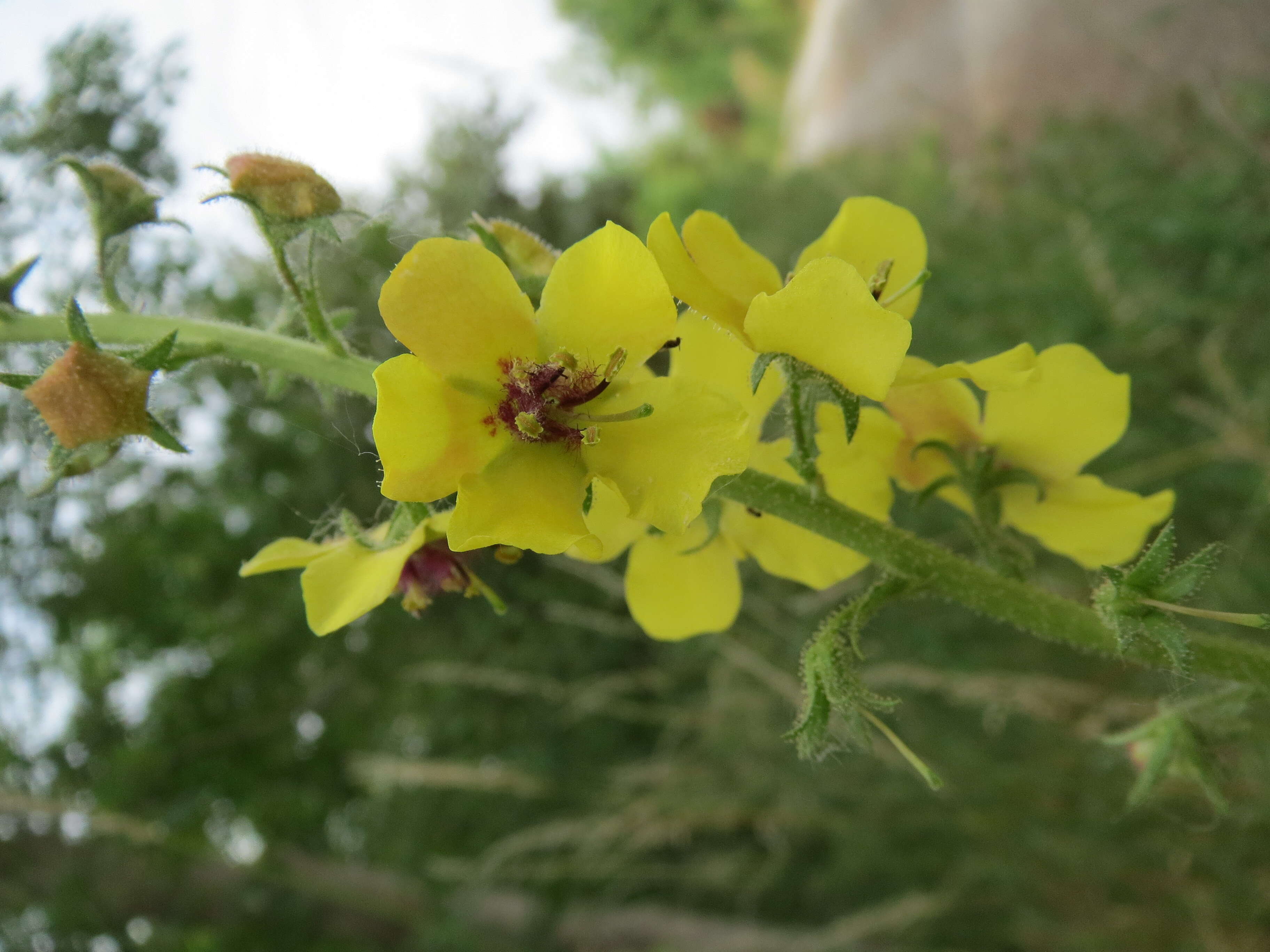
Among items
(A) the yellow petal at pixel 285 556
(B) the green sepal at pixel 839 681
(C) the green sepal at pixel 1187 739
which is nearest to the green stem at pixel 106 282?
(A) the yellow petal at pixel 285 556

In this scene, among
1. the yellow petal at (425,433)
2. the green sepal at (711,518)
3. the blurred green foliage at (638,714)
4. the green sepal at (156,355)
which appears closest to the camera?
the yellow petal at (425,433)

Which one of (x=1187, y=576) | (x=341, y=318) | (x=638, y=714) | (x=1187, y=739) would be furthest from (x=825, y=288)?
(x=638, y=714)

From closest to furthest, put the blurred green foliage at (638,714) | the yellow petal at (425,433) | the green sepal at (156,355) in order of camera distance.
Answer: the yellow petal at (425,433), the green sepal at (156,355), the blurred green foliage at (638,714)

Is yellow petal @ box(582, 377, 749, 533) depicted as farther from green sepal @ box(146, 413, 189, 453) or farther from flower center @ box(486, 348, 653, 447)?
green sepal @ box(146, 413, 189, 453)

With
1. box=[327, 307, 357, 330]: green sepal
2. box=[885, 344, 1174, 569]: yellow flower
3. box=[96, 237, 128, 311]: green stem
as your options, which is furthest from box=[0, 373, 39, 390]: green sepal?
box=[885, 344, 1174, 569]: yellow flower

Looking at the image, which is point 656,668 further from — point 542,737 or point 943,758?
point 943,758

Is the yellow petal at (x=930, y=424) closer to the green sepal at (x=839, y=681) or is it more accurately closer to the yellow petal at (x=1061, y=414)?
the yellow petal at (x=1061, y=414)

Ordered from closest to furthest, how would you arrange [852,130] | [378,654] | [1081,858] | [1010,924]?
1. [1081,858]
2. [1010,924]
3. [378,654]
4. [852,130]

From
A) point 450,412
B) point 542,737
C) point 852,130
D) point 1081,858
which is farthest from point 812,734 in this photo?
point 852,130
